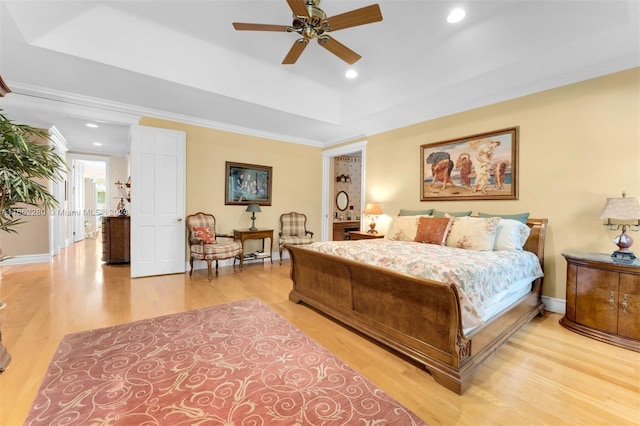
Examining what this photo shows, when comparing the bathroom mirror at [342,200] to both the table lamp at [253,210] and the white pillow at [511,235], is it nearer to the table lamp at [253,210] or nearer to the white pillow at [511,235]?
the table lamp at [253,210]

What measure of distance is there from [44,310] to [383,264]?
3.56 m

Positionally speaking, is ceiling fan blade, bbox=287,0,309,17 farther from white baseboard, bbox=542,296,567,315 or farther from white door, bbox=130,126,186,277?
white baseboard, bbox=542,296,567,315

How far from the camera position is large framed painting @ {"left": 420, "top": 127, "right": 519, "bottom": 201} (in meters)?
3.42

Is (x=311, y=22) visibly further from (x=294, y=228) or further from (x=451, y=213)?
(x=294, y=228)

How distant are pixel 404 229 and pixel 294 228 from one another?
2749 mm

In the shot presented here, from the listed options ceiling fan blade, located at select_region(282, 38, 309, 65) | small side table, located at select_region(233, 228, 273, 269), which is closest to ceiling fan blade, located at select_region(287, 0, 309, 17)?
ceiling fan blade, located at select_region(282, 38, 309, 65)

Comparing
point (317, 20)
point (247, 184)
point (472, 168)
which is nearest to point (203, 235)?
point (247, 184)

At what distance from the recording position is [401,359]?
2088 mm

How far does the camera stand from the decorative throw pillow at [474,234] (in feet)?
9.36

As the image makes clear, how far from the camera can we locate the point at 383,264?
7.39 ft

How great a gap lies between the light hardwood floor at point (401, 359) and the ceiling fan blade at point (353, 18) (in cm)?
272

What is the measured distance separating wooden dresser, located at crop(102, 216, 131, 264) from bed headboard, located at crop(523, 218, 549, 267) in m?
6.45

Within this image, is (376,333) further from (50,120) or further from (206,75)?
(50,120)

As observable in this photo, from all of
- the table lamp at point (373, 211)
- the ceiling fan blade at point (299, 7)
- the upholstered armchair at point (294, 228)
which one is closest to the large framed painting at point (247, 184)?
the upholstered armchair at point (294, 228)
